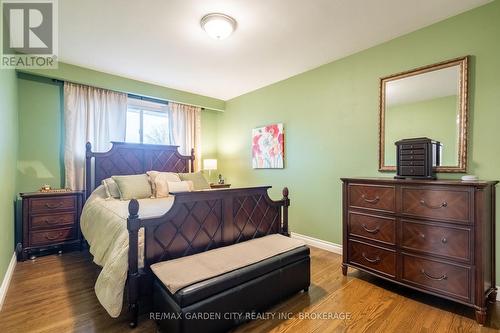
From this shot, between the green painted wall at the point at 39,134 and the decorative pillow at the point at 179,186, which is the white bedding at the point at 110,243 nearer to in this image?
the decorative pillow at the point at 179,186

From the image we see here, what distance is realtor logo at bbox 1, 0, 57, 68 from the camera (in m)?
2.21

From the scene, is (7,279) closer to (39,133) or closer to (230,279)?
(39,133)

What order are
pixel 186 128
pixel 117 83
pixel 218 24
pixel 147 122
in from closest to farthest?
pixel 218 24 → pixel 117 83 → pixel 147 122 → pixel 186 128

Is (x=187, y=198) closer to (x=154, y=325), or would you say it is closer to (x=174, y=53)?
(x=154, y=325)

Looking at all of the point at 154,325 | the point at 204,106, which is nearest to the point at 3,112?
the point at 154,325

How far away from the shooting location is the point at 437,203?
78.5 inches

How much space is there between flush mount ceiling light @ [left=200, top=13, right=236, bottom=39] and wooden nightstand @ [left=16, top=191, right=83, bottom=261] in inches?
110

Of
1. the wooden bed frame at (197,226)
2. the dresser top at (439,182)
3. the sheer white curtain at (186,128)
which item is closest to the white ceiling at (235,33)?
the sheer white curtain at (186,128)

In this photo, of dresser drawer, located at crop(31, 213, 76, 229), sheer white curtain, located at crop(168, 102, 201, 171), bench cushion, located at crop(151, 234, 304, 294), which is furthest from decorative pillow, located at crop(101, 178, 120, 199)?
bench cushion, located at crop(151, 234, 304, 294)

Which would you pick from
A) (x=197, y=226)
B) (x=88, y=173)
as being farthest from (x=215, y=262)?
(x=88, y=173)

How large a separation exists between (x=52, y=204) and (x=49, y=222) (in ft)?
0.78

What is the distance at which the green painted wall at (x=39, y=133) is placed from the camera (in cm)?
324

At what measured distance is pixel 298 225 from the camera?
376 centimetres

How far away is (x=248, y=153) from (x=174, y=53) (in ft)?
7.20
